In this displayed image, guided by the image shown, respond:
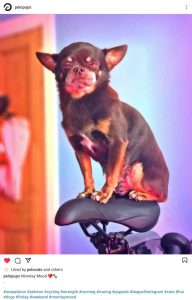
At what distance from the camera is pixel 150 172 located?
892mm

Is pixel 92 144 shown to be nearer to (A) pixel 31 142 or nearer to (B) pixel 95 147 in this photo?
(B) pixel 95 147

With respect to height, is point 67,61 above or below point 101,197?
above

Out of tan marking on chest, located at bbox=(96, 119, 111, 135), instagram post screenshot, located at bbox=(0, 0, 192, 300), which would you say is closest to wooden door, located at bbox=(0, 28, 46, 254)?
instagram post screenshot, located at bbox=(0, 0, 192, 300)

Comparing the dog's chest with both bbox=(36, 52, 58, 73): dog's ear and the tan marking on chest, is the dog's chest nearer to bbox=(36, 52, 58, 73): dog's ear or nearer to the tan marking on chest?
the tan marking on chest

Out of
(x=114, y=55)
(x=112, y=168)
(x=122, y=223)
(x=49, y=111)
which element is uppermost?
(x=114, y=55)

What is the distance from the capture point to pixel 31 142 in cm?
89

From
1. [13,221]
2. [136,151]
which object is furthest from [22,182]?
[136,151]

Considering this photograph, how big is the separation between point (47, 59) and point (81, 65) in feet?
0.22

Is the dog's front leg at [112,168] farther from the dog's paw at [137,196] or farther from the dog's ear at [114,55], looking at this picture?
the dog's ear at [114,55]

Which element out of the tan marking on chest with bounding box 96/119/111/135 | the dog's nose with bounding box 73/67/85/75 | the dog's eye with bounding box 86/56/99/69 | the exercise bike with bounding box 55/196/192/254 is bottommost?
the exercise bike with bounding box 55/196/192/254

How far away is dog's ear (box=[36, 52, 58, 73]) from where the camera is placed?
2.91ft

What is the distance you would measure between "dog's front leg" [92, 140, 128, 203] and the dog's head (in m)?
0.12

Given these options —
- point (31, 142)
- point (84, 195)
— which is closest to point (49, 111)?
point (31, 142)

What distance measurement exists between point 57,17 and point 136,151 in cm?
30
